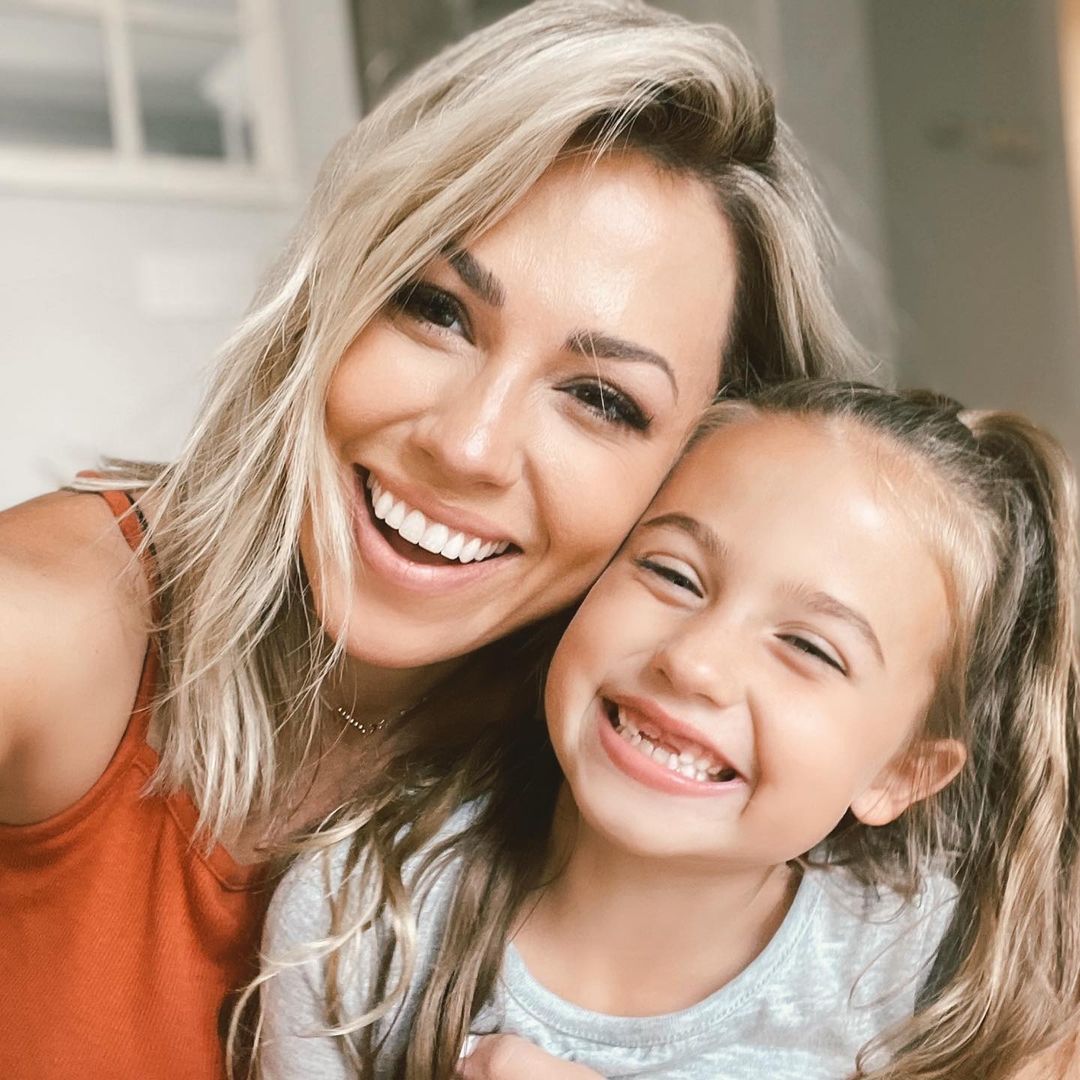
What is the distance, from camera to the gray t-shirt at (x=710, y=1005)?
1192mm

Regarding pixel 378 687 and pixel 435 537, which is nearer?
pixel 435 537

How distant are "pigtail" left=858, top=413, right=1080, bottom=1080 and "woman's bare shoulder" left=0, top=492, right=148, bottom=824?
79 cm

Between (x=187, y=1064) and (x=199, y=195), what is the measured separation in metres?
2.21

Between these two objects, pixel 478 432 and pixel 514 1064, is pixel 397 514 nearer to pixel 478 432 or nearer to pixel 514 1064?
pixel 478 432

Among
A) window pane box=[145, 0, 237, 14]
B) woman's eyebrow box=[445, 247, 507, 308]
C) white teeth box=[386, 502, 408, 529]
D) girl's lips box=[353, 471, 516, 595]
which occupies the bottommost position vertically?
girl's lips box=[353, 471, 516, 595]

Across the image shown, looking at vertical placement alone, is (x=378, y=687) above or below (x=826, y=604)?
below

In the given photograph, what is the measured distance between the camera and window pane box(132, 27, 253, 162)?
2959mm

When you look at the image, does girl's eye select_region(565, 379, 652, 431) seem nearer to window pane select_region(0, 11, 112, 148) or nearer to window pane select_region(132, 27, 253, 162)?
window pane select_region(0, 11, 112, 148)

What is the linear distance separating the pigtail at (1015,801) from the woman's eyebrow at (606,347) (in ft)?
1.26

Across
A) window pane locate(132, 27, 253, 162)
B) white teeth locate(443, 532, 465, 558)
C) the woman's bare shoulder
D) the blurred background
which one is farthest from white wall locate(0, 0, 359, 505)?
white teeth locate(443, 532, 465, 558)

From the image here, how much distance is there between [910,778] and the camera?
1.23 metres

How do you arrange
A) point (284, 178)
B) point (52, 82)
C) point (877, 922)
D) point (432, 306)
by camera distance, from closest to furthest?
point (432, 306)
point (877, 922)
point (52, 82)
point (284, 178)

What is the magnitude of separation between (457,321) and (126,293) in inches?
76.9

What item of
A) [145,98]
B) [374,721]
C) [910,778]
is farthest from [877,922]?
[145,98]
